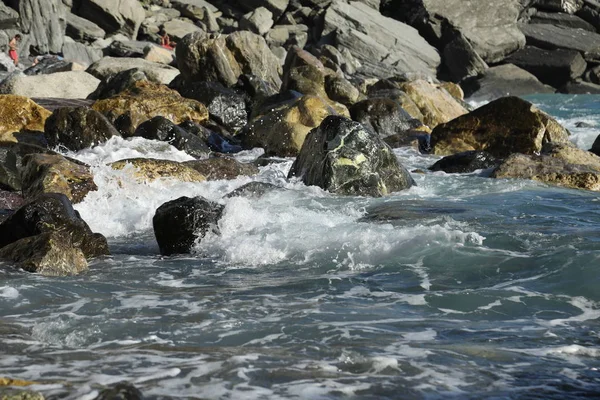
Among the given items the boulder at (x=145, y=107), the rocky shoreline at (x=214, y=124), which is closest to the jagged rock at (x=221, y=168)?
the rocky shoreline at (x=214, y=124)

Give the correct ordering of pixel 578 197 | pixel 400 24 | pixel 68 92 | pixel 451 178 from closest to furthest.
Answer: pixel 578 197 → pixel 451 178 → pixel 68 92 → pixel 400 24

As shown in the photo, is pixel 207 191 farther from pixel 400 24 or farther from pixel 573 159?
pixel 400 24

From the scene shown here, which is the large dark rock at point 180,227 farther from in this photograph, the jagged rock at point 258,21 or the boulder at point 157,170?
the jagged rock at point 258,21

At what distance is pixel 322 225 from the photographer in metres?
8.72

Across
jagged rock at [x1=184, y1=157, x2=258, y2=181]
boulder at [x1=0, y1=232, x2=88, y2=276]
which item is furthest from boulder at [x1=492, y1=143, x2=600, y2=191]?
boulder at [x1=0, y1=232, x2=88, y2=276]

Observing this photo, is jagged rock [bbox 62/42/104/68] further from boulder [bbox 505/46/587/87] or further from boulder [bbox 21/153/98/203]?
boulder [bbox 21/153/98/203]

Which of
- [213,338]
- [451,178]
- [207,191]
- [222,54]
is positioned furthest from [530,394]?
[222,54]

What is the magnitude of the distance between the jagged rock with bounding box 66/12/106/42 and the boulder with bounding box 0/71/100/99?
713 inches

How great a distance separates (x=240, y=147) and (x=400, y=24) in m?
27.4

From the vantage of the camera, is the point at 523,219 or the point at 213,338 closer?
the point at 213,338

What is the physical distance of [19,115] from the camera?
1392 cm

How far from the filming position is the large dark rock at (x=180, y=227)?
26.1ft

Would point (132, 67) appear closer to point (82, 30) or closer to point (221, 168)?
point (221, 168)

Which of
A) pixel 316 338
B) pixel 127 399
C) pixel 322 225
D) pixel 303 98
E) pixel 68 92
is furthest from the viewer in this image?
pixel 68 92
